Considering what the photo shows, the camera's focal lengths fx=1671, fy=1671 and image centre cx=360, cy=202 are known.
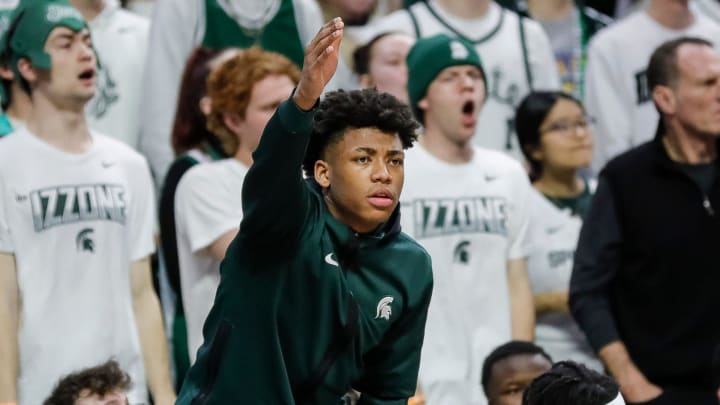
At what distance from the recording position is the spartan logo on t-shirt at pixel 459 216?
684cm

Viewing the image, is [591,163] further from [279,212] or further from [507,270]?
[279,212]

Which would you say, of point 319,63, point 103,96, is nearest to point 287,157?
point 319,63

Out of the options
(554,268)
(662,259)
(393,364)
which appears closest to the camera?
(393,364)

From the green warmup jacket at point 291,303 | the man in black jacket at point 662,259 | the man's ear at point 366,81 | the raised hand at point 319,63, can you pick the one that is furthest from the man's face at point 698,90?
the raised hand at point 319,63

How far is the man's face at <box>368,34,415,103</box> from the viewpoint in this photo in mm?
7910

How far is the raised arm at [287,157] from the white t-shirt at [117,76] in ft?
11.3

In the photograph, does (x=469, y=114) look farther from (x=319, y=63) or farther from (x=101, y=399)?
(x=319, y=63)

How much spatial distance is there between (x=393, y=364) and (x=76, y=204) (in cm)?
202

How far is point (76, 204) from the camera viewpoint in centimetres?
633

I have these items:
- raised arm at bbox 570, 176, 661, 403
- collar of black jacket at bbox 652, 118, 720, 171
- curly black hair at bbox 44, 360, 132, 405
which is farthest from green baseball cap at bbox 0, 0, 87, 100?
collar of black jacket at bbox 652, 118, 720, 171

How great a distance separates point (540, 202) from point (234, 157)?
1633 millimetres

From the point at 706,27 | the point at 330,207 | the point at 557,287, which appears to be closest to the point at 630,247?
the point at 557,287

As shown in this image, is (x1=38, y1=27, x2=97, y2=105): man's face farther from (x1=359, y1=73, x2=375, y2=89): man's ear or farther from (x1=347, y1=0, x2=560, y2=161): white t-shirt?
(x1=347, y1=0, x2=560, y2=161): white t-shirt

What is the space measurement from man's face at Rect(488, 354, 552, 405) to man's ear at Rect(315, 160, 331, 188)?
2.05m
